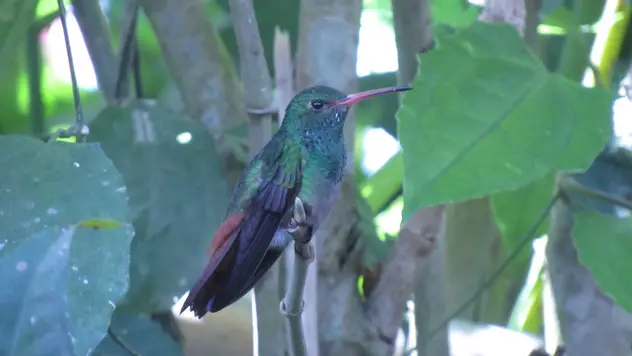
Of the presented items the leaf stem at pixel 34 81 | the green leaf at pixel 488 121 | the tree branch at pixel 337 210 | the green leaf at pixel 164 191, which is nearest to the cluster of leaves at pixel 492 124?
the green leaf at pixel 488 121

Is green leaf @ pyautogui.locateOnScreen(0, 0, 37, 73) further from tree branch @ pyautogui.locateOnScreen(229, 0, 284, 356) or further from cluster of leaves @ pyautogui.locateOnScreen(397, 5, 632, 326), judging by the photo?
cluster of leaves @ pyautogui.locateOnScreen(397, 5, 632, 326)

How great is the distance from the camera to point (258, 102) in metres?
0.54

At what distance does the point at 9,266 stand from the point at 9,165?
9 cm

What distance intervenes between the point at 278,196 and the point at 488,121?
0.13 m

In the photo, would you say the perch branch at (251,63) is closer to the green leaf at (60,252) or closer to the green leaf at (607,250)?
the green leaf at (60,252)

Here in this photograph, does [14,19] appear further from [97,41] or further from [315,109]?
[315,109]

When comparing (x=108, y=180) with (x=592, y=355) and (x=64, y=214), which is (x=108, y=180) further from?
(x=592, y=355)

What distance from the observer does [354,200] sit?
2.07 ft

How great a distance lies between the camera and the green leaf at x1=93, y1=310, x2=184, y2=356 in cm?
69

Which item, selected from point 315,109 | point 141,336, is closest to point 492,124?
point 315,109

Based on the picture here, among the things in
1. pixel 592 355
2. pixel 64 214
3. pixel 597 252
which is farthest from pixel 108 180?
pixel 592 355

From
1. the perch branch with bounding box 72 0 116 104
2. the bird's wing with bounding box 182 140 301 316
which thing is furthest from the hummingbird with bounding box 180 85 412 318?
the perch branch with bounding box 72 0 116 104

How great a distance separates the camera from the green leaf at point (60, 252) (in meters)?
0.41

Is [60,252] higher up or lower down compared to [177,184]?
higher up
